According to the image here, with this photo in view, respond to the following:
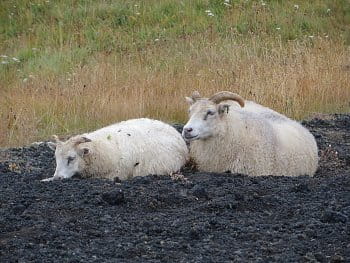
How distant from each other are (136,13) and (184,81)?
9515 millimetres

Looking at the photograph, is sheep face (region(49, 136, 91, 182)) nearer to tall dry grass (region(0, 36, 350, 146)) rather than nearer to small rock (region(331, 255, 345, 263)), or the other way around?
tall dry grass (region(0, 36, 350, 146))

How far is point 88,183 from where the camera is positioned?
Result: 920 centimetres

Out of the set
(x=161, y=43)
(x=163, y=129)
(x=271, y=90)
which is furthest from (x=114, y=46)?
(x=163, y=129)

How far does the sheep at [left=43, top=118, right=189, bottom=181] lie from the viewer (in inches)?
389

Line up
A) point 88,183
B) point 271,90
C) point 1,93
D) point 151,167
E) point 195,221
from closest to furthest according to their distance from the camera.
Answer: point 195,221
point 88,183
point 151,167
point 271,90
point 1,93

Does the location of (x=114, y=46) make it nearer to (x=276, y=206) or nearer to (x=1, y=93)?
(x=1, y=93)

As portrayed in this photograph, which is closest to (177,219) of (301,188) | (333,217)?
(333,217)

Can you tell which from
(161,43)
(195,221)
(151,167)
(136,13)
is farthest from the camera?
(136,13)

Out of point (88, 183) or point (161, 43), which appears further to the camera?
point (161, 43)

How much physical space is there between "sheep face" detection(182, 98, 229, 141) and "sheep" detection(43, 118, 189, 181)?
48cm

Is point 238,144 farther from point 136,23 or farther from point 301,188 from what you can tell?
point 136,23

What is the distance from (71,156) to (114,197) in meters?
1.76

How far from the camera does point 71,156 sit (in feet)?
32.2

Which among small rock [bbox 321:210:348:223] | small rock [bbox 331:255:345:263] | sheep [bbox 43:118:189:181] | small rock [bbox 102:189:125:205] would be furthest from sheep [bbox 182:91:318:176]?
small rock [bbox 331:255:345:263]
